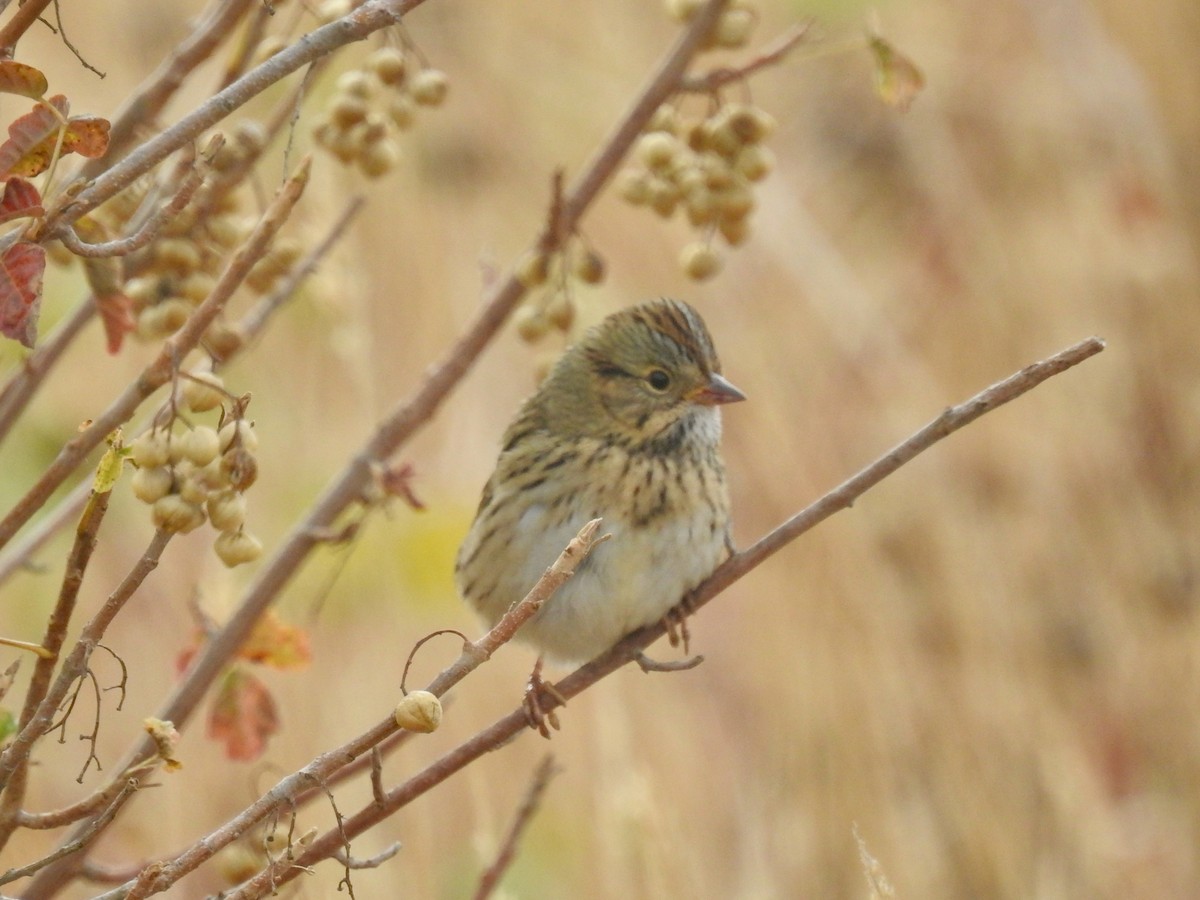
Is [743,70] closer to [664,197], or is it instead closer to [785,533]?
[664,197]

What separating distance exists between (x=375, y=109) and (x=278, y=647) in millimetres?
617

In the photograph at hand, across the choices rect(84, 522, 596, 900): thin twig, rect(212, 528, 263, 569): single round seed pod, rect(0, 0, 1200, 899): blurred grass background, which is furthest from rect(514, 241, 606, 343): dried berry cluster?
rect(0, 0, 1200, 899): blurred grass background

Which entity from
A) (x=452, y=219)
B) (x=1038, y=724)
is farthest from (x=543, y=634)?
(x=452, y=219)

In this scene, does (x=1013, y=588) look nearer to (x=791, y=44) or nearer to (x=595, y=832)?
(x=595, y=832)

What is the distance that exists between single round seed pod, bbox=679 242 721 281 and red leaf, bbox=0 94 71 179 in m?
0.93

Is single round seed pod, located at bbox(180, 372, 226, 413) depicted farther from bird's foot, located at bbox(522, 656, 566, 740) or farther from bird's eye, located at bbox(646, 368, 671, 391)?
bird's eye, located at bbox(646, 368, 671, 391)

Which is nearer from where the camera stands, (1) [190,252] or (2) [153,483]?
(2) [153,483]

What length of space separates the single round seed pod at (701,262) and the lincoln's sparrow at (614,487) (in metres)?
0.43

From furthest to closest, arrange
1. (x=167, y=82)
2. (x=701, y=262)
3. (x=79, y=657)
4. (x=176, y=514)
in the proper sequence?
(x=701, y=262) → (x=167, y=82) → (x=176, y=514) → (x=79, y=657)

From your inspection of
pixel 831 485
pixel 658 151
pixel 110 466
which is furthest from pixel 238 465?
pixel 831 485

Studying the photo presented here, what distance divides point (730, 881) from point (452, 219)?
7.74 ft

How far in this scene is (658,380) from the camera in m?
2.46

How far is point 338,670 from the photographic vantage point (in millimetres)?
3865

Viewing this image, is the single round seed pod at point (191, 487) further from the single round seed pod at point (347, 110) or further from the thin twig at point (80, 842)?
the single round seed pod at point (347, 110)
